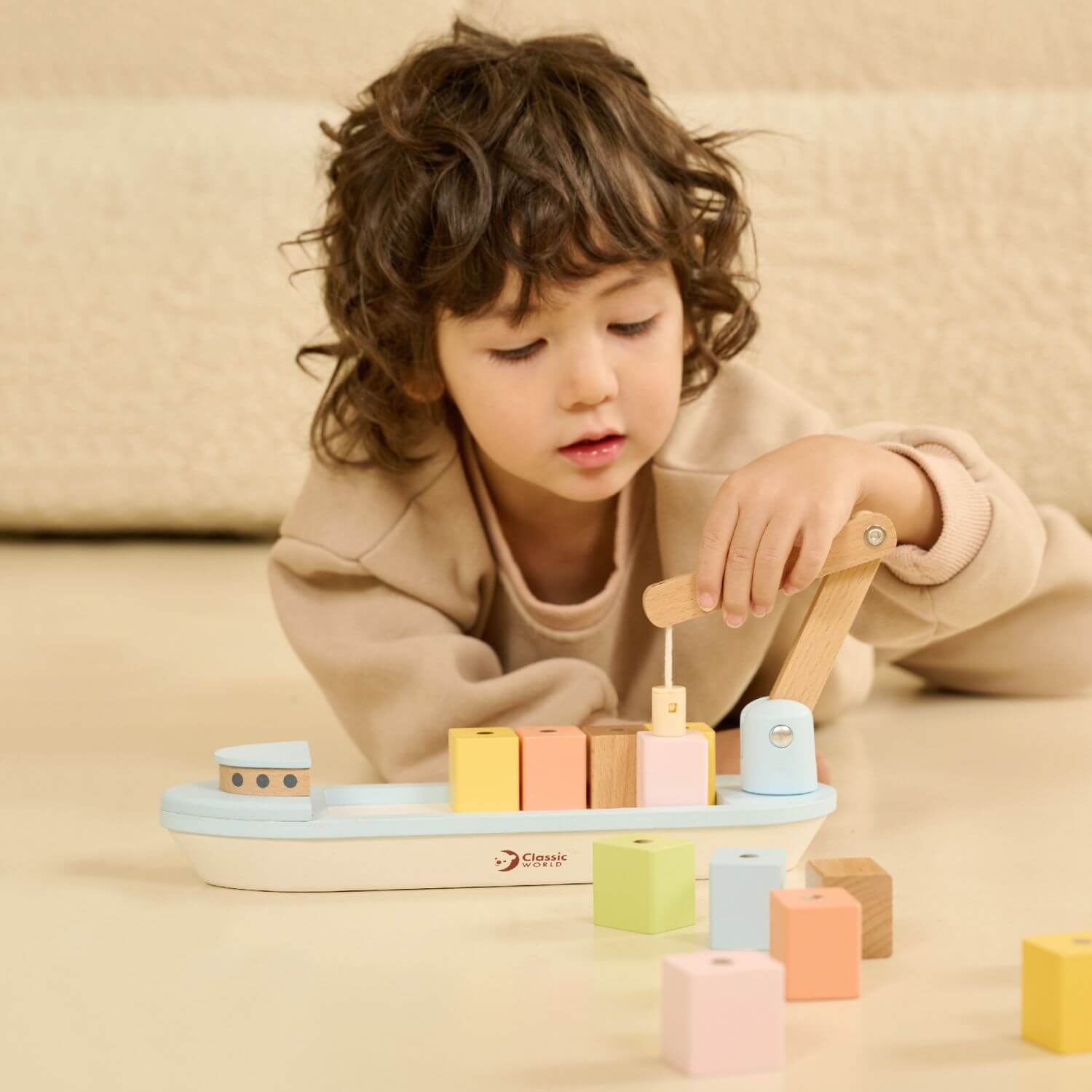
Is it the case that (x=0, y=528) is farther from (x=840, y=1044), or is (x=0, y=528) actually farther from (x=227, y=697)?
(x=840, y=1044)

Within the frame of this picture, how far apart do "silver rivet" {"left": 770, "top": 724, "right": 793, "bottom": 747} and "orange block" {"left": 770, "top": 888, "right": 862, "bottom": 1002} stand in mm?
156

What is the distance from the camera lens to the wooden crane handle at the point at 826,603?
0.74 meters

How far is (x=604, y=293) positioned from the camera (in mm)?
861

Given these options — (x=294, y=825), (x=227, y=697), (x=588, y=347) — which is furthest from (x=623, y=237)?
(x=227, y=697)

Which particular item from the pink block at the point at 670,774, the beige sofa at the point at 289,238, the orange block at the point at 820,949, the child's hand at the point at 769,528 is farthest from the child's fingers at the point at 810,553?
the beige sofa at the point at 289,238

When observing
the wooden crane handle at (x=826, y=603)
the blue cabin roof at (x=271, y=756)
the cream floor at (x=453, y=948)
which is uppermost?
the wooden crane handle at (x=826, y=603)

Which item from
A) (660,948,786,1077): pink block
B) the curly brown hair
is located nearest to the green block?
(660,948,786,1077): pink block

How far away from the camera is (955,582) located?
2.87 ft

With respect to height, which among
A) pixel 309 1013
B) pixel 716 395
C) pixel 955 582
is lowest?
pixel 309 1013

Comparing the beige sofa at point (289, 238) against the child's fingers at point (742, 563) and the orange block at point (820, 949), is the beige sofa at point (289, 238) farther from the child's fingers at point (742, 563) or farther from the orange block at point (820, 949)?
the orange block at point (820, 949)

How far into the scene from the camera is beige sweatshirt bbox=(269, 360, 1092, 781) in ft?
2.88

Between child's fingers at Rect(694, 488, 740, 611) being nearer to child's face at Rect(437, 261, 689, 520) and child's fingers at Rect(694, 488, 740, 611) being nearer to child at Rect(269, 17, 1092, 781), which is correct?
child at Rect(269, 17, 1092, 781)

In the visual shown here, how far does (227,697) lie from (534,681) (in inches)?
14.4

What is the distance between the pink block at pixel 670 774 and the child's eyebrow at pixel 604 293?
0.28 m
